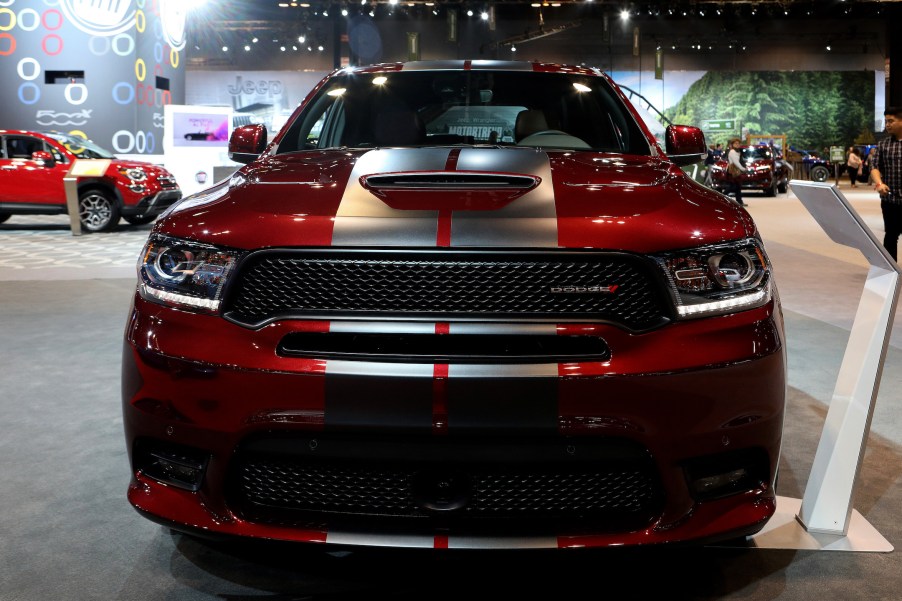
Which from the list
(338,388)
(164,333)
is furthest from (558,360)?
(164,333)

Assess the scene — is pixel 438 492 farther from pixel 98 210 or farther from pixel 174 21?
pixel 174 21

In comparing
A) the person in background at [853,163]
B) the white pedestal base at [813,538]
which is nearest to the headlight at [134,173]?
the white pedestal base at [813,538]

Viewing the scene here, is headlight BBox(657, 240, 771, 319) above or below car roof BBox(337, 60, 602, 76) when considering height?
below

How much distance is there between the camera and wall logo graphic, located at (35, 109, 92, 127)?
15.8 m

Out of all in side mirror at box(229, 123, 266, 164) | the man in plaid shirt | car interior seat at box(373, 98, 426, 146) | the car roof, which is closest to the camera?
car interior seat at box(373, 98, 426, 146)

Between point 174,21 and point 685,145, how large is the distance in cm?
1622

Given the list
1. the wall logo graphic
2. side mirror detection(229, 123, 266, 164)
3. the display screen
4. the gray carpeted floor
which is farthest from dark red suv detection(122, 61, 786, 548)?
the wall logo graphic

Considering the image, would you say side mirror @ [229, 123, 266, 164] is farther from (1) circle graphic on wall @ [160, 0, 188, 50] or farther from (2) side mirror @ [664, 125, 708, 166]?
(1) circle graphic on wall @ [160, 0, 188, 50]

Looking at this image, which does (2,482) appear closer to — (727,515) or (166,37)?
(727,515)

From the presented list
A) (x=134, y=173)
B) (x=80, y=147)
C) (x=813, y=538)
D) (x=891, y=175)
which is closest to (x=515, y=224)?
(x=813, y=538)

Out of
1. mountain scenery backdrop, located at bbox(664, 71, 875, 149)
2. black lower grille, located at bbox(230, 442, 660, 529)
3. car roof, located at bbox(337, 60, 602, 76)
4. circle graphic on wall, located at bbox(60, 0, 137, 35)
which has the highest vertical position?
circle graphic on wall, located at bbox(60, 0, 137, 35)

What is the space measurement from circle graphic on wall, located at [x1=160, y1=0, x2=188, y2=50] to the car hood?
53.1 ft

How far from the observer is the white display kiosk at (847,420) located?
2.58 meters

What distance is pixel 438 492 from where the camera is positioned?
2.00 metres
